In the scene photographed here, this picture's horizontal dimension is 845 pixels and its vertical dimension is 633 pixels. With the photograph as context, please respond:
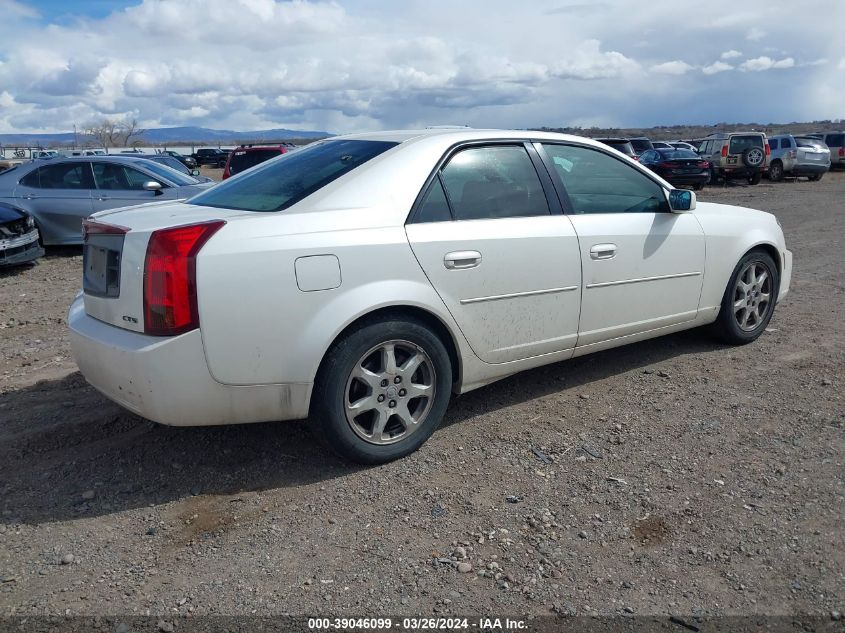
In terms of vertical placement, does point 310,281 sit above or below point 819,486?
above

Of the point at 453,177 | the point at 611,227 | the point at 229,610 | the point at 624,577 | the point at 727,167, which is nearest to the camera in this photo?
the point at 229,610

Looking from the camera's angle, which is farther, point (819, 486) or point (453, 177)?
point (453, 177)

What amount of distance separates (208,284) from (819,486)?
2973 mm

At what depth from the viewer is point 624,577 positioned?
9.45ft

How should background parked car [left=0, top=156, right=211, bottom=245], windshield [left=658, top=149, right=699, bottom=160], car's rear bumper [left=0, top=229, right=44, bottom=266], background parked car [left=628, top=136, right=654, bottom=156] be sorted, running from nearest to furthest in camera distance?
car's rear bumper [left=0, top=229, right=44, bottom=266], background parked car [left=0, top=156, right=211, bottom=245], windshield [left=658, top=149, right=699, bottom=160], background parked car [left=628, top=136, right=654, bottom=156]

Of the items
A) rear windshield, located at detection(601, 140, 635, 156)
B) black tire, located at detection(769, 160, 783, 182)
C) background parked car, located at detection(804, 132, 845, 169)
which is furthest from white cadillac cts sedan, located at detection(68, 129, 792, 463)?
background parked car, located at detection(804, 132, 845, 169)

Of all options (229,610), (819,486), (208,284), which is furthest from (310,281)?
(819,486)

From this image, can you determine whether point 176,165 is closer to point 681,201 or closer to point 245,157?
point 245,157

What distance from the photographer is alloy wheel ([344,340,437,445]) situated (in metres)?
3.65

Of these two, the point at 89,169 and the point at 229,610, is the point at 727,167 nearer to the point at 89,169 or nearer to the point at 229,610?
the point at 89,169

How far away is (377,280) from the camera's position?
358cm

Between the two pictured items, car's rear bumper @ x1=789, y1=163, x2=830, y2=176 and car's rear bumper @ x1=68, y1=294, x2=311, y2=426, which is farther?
car's rear bumper @ x1=789, y1=163, x2=830, y2=176

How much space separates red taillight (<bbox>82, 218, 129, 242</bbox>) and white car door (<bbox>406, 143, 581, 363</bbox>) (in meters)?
1.37

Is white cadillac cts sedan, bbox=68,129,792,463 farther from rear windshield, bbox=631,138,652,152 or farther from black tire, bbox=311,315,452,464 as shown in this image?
rear windshield, bbox=631,138,652,152
